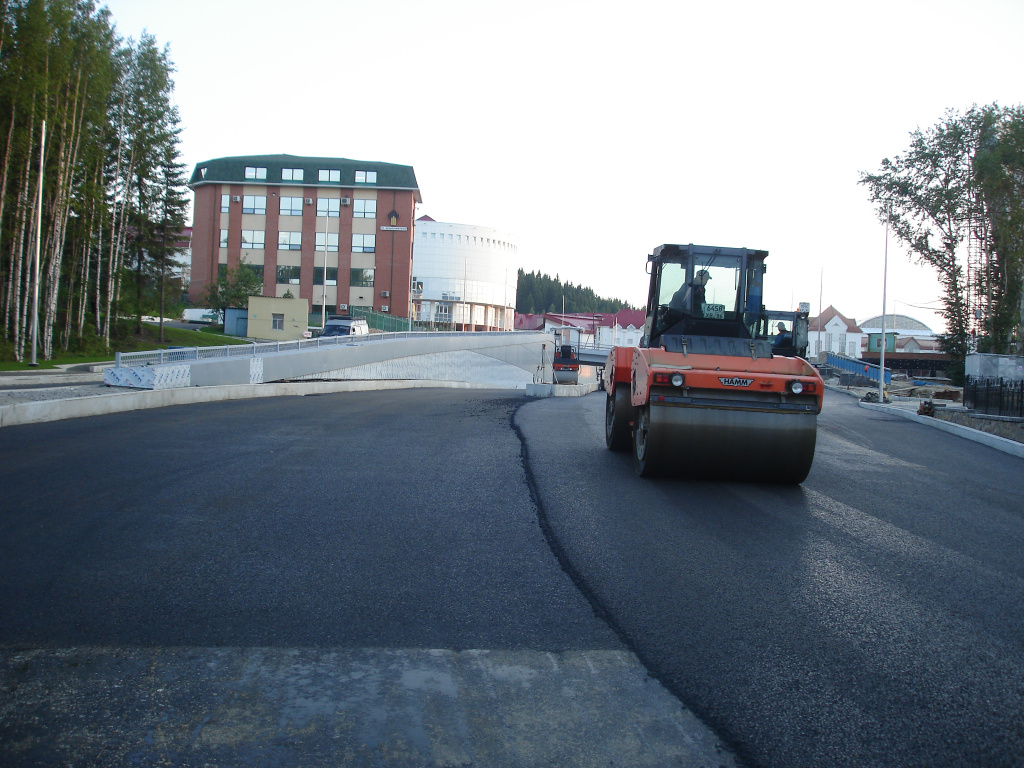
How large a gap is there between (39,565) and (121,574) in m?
0.66

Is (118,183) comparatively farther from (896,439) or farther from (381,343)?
(896,439)

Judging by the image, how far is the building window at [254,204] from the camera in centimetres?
7488

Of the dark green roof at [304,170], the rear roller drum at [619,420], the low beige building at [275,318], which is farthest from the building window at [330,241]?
the rear roller drum at [619,420]

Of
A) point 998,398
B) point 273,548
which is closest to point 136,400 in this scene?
point 273,548

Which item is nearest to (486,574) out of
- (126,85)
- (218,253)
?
(126,85)

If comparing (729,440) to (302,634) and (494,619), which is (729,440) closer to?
(494,619)

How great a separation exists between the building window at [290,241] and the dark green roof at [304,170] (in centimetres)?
464

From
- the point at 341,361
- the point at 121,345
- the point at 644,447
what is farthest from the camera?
A: the point at 121,345

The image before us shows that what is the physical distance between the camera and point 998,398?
21.9m

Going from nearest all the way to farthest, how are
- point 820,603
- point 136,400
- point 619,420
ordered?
point 820,603, point 619,420, point 136,400

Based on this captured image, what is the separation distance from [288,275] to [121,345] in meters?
37.4

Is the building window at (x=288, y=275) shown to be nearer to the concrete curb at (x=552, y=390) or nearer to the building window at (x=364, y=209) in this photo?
the building window at (x=364, y=209)

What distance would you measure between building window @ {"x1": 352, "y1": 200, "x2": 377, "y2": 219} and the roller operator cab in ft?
218

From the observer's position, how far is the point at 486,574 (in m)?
5.59
